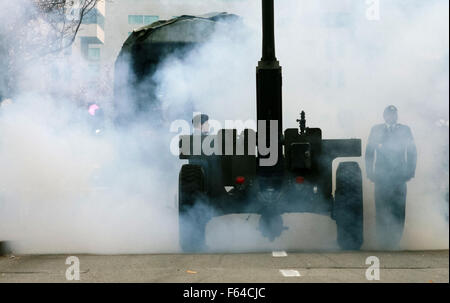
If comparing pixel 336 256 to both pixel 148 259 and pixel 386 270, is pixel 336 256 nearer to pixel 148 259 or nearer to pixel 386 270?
pixel 386 270

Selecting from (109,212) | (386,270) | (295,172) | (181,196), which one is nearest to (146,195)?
(109,212)

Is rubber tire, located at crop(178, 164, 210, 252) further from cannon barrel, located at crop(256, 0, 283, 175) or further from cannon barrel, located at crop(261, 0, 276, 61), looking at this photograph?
cannon barrel, located at crop(261, 0, 276, 61)

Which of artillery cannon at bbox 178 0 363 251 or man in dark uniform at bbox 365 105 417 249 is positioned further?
man in dark uniform at bbox 365 105 417 249

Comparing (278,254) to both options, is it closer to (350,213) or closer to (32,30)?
(350,213)

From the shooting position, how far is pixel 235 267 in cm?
686

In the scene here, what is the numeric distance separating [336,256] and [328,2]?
142 inches

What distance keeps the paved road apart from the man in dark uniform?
0.52m

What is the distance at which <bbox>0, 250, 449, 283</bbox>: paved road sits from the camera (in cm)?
621

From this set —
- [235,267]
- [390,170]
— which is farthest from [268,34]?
[235,267]

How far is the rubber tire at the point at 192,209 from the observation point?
838 centimetres

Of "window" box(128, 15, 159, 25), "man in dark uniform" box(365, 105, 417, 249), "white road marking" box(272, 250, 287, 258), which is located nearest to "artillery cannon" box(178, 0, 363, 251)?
"man in dark uniform" box(365, 105, 417, 249)

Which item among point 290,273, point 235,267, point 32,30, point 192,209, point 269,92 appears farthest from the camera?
point 32,30

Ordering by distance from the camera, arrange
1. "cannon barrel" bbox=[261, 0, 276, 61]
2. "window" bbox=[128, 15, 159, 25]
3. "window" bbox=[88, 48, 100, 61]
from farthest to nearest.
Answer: "window" bbox=[88, 48, 100, 61] → "window" bbox=[128, 15, 159, 25] → "cannon barrel" bbox=[261, 0, 276, 61]

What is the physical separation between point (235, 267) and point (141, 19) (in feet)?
23.0
